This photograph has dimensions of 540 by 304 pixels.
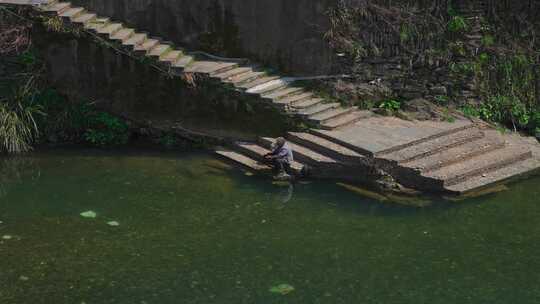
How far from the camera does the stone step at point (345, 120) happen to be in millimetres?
14325

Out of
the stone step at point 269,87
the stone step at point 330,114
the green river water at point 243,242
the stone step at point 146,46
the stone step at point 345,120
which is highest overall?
the stone step at point 146,46

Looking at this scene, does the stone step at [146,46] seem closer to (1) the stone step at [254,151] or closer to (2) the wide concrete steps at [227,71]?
(2) the wide concrete steps at [227,71]

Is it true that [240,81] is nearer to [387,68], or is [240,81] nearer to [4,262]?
[387,68]

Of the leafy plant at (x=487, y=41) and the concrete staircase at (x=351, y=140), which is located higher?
the leafy plant at (x=487, y=41)

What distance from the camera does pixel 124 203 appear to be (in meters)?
12.6

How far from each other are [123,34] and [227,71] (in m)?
2.09

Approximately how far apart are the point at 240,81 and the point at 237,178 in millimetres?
2160

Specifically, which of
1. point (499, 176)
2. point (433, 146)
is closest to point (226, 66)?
point (433, 146)

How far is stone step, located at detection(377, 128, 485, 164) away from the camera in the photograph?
13211 millimetres

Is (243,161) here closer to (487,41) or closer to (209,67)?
(209,67)

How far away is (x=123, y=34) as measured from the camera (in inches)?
620

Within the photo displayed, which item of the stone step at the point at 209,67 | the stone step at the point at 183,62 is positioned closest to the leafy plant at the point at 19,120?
the stone step at the point at 183,62

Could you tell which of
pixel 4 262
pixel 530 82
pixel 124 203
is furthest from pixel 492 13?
pixel 4 262

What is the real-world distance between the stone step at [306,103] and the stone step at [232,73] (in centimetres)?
121
